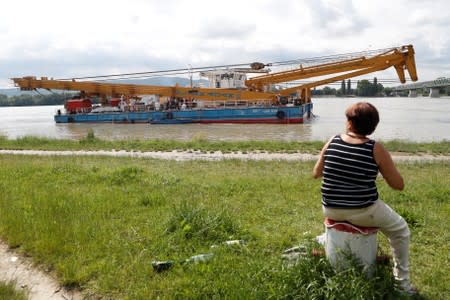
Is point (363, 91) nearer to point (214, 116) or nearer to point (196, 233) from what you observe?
point (214, 116)

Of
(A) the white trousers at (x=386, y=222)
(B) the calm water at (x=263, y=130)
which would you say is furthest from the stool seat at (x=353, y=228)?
(B) the calm water at (x=263, y=130)

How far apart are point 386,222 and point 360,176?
422 mm

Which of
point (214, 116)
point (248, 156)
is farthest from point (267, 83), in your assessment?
point (248, 156)

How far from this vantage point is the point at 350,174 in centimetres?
281

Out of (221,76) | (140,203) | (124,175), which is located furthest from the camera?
(221,76)

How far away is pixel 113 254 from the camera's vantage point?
3.98 m

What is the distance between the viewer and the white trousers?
2859 mm

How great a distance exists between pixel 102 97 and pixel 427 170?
1547 inches

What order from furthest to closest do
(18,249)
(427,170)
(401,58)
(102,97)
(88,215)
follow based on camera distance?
(102,97)
(401,58)
(427,170)
(88,215)
(18,249)

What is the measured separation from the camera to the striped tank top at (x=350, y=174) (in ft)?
9.05

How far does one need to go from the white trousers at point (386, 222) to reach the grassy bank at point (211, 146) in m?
11.0

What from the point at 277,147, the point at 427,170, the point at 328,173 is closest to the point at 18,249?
the point at 328,173

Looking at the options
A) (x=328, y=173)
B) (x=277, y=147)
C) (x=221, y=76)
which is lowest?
(x=277, y=147)

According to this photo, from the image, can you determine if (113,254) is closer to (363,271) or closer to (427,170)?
(363,271)
